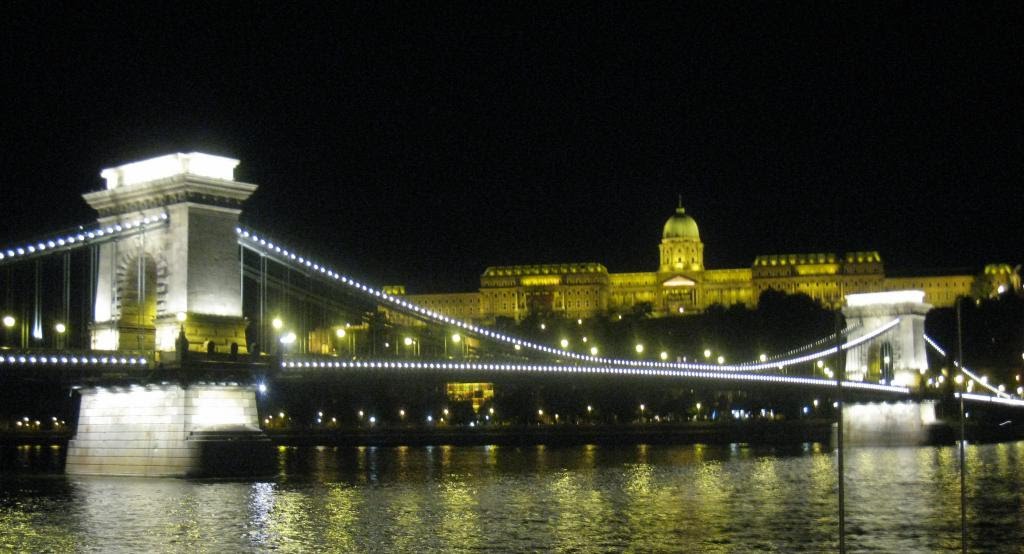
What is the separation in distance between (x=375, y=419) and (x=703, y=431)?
1838 cm

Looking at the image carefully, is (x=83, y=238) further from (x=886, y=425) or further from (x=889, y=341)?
(x=889, y=341)

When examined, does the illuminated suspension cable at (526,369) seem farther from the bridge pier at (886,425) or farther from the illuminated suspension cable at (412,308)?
the bridge pier at (886,425)

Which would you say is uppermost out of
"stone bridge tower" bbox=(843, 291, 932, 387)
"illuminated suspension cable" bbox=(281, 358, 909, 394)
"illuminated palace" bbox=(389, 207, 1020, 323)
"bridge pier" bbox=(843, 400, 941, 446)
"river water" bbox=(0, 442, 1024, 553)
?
"illuminated palace" bbox=(389, 207, 1020, 323)

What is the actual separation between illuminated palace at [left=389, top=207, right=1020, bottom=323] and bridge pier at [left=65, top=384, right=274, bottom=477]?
137222 millimetres

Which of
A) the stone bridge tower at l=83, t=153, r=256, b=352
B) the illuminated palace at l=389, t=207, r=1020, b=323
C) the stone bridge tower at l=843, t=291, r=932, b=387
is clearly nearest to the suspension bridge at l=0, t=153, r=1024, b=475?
the stone bridge tower at l=83, t=153, r=256, b=352

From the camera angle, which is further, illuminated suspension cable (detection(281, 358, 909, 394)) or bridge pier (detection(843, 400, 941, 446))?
bridge pier (detection(843, 400, 941, 446))

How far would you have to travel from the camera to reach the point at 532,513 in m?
32.3

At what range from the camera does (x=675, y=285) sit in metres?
196

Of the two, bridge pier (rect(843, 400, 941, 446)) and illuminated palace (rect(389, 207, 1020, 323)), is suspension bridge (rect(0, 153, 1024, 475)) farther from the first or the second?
illuminated palace (rect(389, 207, 1020, 323))

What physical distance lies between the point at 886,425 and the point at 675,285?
123853 mm

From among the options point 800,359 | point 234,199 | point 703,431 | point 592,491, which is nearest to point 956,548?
Answer: point 592,491

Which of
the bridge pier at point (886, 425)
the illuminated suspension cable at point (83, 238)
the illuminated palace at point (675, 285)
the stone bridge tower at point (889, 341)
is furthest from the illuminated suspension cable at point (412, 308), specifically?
the illuminated palace at point (675, 285)

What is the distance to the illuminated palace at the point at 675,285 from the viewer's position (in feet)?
592

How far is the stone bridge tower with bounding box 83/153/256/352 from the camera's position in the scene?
125 ft
